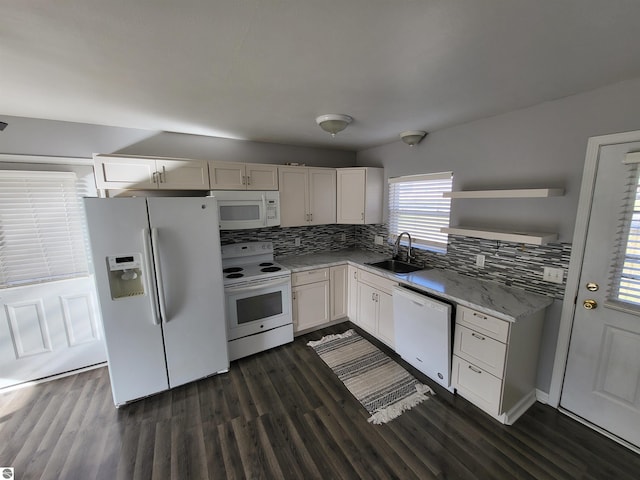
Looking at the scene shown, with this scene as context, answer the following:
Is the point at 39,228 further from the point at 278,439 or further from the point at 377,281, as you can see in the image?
the point at 377,281

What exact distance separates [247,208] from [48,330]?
7.17 feet

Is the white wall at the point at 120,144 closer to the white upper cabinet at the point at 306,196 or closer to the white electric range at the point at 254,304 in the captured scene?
the white upper cabinet at the point at 306,196

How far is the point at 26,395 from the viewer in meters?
2.26

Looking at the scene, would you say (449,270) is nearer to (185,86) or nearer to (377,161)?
(377,161)

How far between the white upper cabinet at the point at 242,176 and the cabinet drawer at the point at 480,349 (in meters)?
2.41

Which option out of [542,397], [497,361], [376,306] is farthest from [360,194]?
[542,397]

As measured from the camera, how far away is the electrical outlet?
1930mm

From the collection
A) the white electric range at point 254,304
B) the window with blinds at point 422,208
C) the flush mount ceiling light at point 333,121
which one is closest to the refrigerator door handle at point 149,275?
the white electric range at point 254,304

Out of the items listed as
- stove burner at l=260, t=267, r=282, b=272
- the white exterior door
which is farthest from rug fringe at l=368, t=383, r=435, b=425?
stove burner at l=260, t=267, r=282, b=272

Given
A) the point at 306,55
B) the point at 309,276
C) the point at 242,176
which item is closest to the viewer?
the point at 306,55

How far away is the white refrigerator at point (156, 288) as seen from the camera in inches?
77.9

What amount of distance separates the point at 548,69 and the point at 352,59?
3.71 feet

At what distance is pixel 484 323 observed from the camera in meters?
1.89

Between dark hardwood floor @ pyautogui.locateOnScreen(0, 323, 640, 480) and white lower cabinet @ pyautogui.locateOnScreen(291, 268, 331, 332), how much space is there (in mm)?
820
